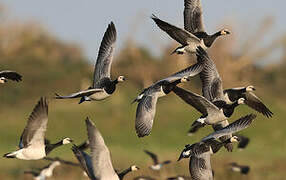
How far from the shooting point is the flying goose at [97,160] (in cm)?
1263

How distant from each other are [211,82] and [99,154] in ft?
6.75

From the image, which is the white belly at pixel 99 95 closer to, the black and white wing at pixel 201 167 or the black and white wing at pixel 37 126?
the black and white wing at pixel 37 126

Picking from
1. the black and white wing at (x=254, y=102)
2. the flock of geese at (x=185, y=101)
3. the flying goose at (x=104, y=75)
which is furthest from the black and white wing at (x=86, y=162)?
the black and white wing at (x=254, y=102)

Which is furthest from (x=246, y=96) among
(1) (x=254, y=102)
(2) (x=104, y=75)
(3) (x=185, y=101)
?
(2) (x=104, y=75)

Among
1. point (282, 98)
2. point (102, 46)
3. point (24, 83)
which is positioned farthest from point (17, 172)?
point (282, 98)

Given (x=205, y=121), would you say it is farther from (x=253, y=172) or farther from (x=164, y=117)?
(x=164, y=117)

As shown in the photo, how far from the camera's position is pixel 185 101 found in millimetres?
12117

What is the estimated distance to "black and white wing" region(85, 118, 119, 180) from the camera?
41.0 feet

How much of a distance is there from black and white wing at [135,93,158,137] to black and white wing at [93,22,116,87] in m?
1.33

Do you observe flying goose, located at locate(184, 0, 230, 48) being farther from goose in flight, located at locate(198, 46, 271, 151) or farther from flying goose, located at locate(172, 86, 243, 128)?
flying goose, located at locate(172, 86, 243, 128)

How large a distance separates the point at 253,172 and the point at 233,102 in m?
13.8

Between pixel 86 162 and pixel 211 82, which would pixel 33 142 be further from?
pixel 211 82

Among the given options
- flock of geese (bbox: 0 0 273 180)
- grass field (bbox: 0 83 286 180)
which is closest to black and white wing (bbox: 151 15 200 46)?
flock of geese (bbox: 0 0 273 180)

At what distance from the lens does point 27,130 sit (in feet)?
42.8
